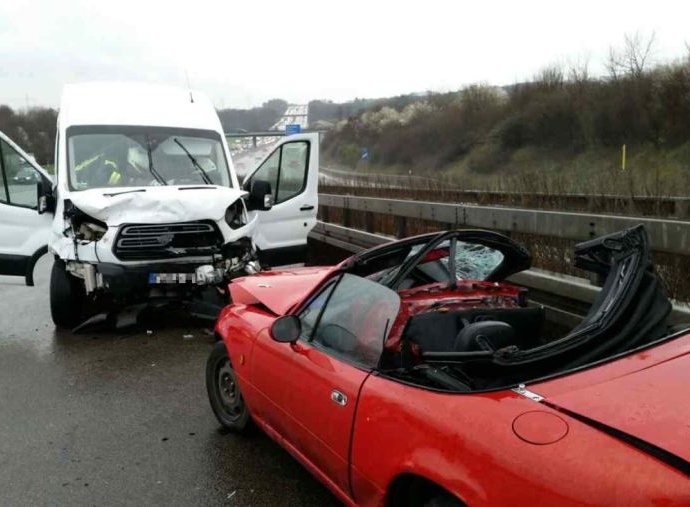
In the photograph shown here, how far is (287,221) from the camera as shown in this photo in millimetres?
8391

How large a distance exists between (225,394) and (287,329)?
137 centimetres

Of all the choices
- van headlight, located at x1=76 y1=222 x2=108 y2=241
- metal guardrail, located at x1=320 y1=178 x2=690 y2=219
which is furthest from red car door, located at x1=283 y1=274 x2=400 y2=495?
metal guardrail, located at x1=320 y1=178 x2=690 y2=219

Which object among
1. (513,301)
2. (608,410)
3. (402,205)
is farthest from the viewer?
(402,205)

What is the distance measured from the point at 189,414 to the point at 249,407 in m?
1.04

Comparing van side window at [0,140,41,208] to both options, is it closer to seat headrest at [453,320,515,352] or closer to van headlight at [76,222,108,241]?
van headlight at [76,222,108,241]

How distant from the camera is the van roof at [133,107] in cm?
782

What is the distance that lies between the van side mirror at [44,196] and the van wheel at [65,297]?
2.34ft

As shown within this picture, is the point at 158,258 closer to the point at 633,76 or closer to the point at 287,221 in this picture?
the point at 287,221

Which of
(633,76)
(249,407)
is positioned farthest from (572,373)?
(633,76)

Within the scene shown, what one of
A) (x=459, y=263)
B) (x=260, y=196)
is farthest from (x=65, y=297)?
(x=459, y=263)

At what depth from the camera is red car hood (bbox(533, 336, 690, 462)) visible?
1742 mm

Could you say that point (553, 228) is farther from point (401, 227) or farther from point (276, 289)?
point (401, 227)

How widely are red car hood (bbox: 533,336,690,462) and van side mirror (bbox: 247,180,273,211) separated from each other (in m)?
5.89

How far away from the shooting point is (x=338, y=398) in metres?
2.66
